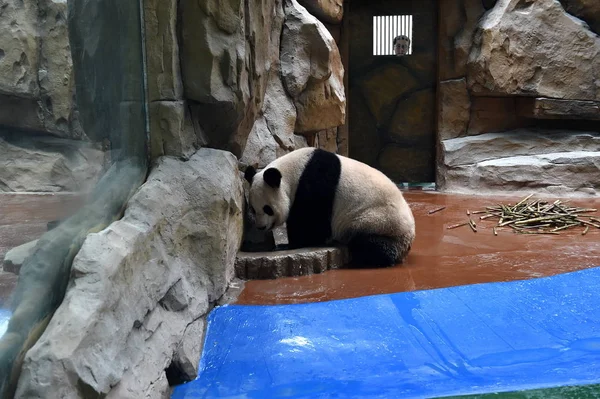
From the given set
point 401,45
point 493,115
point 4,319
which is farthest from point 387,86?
point 4,319

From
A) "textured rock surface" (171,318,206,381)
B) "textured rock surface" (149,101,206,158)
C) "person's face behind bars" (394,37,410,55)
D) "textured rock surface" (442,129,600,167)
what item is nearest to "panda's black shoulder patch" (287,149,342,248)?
"textured rock surface" (149,101,206,158)

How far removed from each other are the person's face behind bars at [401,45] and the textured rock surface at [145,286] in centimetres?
715

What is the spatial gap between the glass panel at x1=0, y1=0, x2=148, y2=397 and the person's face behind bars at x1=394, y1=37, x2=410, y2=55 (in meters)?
7.85

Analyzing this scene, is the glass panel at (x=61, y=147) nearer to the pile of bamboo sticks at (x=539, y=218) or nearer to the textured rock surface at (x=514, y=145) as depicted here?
the pile of bamboo sticks at (x=539, y=218)

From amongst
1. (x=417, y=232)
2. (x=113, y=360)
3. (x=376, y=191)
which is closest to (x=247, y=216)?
(x=376, y=191)

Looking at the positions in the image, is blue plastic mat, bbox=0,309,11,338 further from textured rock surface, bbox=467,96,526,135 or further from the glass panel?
textured rock surface, bbox=467,96,526,135

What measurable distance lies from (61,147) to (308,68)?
4849 mm

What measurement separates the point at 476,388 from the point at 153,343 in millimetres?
1506

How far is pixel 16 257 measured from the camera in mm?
1914

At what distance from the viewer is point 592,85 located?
927 centimetres

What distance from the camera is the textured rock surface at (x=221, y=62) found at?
3748 mm

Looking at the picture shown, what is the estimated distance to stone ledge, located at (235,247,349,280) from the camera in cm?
446

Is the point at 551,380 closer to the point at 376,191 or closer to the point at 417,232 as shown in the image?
the point at 376,191

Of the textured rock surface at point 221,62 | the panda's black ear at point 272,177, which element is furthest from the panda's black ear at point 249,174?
the textured rock surface at point 221,62
